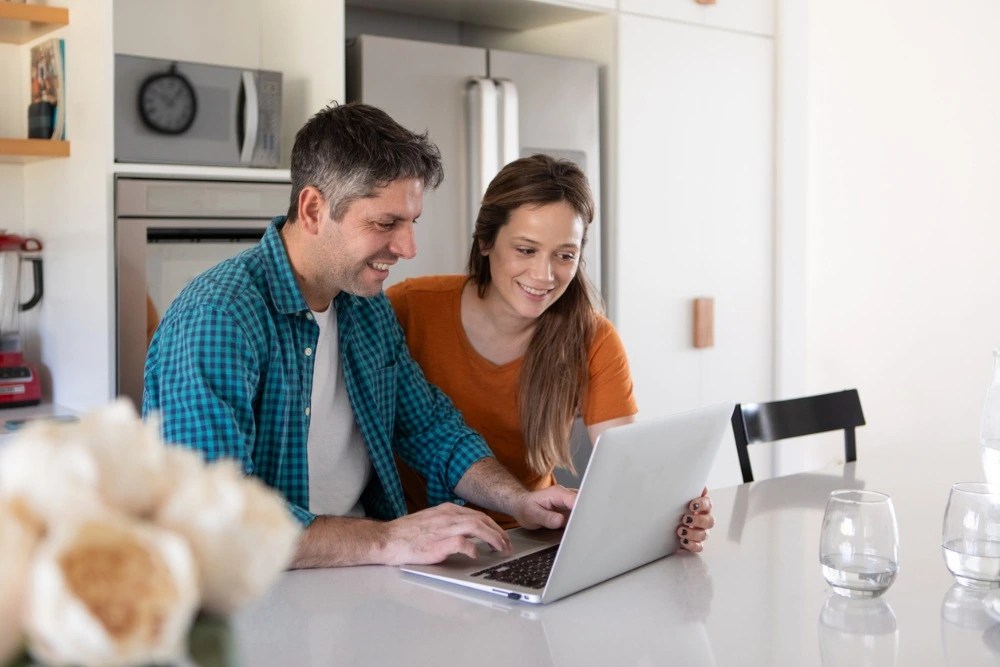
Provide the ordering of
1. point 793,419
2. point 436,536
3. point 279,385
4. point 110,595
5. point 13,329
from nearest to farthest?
point 110,595 < point 436,536 < point 279,385 < point 793,419 < point 13,329

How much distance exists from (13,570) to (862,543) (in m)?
1.06

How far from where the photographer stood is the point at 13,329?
290 cm

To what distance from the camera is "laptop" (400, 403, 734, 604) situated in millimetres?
1306

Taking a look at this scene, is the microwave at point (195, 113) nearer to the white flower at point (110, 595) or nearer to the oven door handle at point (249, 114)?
the oven door handle at point (249, 114)

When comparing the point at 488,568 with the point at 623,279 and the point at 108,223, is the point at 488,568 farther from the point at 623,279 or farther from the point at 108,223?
the point at 623,279

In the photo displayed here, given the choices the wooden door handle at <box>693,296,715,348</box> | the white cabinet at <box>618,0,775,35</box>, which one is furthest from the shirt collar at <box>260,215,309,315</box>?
the wooden door handle at <box>693,296,715,348</box>

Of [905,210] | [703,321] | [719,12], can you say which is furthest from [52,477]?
[905,210]

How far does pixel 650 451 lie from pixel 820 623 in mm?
279

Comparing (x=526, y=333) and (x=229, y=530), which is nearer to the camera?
(x=229, y=530)

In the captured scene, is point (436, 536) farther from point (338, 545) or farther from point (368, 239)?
point (368, 239)

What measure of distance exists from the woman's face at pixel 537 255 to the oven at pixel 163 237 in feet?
3.18

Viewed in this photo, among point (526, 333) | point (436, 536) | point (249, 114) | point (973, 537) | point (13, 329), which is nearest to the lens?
point (973, 537)

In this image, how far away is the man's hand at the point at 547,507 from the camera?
1.68 metres

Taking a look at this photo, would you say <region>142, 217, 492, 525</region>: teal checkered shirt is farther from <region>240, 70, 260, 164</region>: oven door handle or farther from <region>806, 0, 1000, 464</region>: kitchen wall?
<region>806, 0, 1000, 464</region>: kitchen wall
